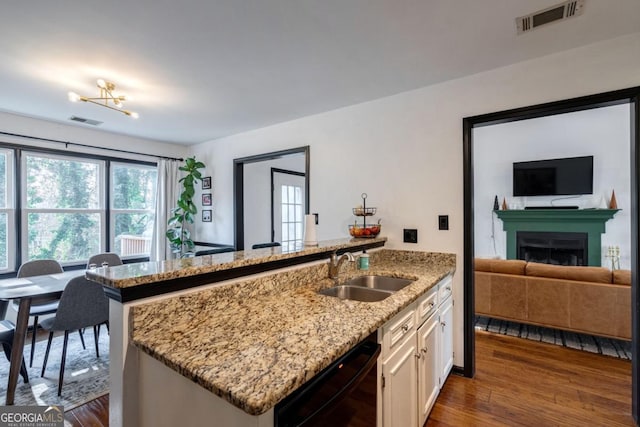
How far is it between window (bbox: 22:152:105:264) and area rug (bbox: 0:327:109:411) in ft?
4.03

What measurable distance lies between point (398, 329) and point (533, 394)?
1.55 meters

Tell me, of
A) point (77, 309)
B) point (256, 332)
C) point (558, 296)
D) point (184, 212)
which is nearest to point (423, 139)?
point (558, 296)

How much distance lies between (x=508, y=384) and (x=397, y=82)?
256 cm

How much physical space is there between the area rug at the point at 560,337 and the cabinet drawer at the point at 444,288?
4.78ft

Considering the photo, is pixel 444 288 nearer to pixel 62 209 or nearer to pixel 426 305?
pixel 426 305

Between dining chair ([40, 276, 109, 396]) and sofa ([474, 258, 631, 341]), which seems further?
sofa ([474, 258, 631, 341])

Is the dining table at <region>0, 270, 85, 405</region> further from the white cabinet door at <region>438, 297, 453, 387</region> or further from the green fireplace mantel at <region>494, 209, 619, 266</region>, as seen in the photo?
the green fireplace mantel at <region>494, 209, 619, 266</region>

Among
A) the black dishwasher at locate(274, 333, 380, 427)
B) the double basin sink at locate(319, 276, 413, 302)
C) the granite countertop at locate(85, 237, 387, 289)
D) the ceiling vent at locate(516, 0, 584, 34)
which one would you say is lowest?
the black dishwasher at locate(274, 333, 380, 427)

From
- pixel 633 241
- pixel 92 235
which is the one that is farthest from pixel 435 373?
pixel 92 235

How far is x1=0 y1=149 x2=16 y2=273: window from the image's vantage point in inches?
134

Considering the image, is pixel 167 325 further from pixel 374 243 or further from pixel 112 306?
pixel 374 243

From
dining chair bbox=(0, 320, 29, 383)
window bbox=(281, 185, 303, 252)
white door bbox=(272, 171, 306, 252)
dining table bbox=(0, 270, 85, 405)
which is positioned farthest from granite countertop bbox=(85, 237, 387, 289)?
window bbox=(281, 185, 303, 252)

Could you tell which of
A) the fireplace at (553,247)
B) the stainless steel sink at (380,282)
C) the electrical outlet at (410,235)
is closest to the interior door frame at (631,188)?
the electrical outlet at (410,235)

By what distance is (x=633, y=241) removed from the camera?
1.94 m
